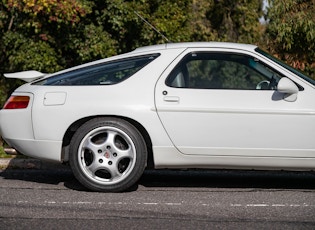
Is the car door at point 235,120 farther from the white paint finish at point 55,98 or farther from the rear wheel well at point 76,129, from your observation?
the white paint finish at point 55,98

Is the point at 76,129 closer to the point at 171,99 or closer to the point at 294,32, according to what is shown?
the point at 171,99

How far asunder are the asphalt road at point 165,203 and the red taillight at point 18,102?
0.80 metres

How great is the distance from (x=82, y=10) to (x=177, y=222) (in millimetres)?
7929

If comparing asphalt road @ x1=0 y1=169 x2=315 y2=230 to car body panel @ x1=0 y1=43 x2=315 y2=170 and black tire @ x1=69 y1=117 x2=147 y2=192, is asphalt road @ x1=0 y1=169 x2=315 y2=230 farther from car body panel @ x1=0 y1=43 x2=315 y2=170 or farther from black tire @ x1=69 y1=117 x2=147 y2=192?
car body panel @ x1=0 y1=43 x2=315 y2=170

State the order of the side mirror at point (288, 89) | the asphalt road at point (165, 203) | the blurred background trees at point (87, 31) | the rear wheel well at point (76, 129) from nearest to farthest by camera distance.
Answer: the asphalt road at point (165, 203) → the side mirror at point (288, 89) → the rear wheel well at point (76, 129) → the blurred background trees at point (87, 31)

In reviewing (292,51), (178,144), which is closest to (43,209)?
(178,144)

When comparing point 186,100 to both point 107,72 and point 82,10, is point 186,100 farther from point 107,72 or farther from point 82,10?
point 82,10

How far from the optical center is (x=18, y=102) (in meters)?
7.22

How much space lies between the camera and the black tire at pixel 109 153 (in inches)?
270

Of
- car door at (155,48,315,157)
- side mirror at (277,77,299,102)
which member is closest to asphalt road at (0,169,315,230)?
car door at (155,48,315,157)

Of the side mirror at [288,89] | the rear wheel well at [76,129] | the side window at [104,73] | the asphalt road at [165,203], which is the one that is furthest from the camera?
the side window at [104,73]

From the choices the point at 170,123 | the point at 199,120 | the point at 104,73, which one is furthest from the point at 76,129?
the point at 199,120

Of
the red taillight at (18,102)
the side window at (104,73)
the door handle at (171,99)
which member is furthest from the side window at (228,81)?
the red taillight at (18,102)

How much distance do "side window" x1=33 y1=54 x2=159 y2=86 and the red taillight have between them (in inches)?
9.7
